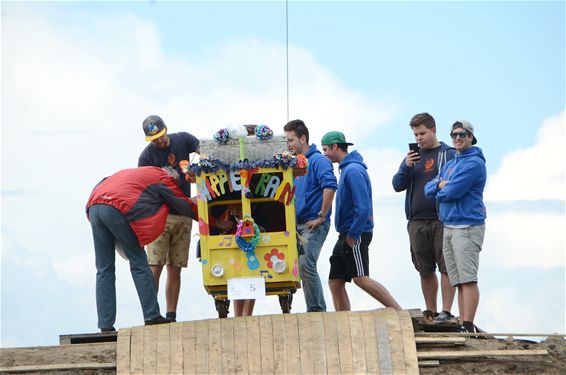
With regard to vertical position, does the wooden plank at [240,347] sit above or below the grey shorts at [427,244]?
below

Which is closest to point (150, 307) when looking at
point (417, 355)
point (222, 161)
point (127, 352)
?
point (127, 352)

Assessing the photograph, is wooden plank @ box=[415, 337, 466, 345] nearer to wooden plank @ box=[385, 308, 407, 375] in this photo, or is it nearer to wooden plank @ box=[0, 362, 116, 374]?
wooden plank @ box=[385, 308, 407, 375]

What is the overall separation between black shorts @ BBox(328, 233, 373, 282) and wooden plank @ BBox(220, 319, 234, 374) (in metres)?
1.89

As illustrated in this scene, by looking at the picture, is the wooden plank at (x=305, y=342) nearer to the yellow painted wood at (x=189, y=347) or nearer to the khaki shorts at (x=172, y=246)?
the yellow painted wood at (x=189, y=347)

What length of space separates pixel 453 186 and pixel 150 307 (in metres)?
3.82

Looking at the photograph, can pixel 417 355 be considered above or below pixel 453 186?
below

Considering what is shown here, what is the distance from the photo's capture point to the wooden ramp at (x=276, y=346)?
45.2 ft

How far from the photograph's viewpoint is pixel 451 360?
14.3 metres

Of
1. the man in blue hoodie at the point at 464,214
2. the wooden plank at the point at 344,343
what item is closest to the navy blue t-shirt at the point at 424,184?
the man in blue hoodie at the point at 464,214

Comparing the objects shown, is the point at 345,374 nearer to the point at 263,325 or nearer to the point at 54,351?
the point at 263,325

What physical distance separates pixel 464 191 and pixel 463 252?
2.36 ft

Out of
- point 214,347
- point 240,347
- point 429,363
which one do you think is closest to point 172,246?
point 214,347

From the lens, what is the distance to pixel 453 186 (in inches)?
595

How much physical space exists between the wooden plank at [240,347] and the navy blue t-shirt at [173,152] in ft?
7.73
